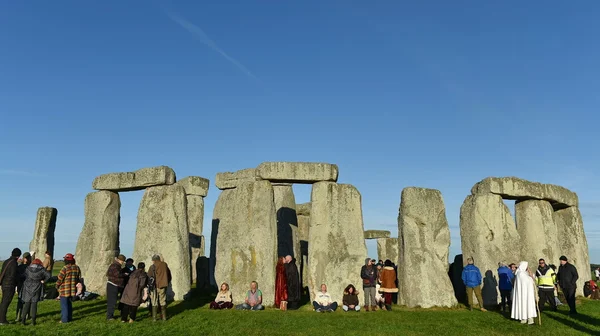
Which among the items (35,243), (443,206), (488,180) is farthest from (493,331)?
(35,243)

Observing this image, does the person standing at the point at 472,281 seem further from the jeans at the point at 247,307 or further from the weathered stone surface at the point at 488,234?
the jeans at the point at 247,307

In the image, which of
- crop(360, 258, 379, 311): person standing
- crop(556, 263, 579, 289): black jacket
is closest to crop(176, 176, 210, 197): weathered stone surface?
crop(360, 258, 379, 311): person standing

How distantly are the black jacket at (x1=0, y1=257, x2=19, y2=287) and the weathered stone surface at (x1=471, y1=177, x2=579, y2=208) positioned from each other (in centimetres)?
1314

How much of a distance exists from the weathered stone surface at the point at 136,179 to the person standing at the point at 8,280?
223 inches

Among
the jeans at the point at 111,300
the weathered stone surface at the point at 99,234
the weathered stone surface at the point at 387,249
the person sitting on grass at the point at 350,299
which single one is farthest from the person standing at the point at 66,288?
the weathered stone surface at the point at 387,249

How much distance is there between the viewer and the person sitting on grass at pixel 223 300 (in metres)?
13.5

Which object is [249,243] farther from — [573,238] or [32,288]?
[573,238]

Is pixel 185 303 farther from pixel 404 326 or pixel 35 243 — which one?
pixel 35 243

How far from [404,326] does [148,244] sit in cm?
854

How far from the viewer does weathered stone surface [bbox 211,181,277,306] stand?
1434cm

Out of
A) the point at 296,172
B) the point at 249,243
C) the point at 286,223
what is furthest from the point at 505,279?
the point at 286,223

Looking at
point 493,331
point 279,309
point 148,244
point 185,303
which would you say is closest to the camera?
point 493,331

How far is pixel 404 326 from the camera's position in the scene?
1085cm

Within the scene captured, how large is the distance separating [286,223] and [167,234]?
7.64 m
